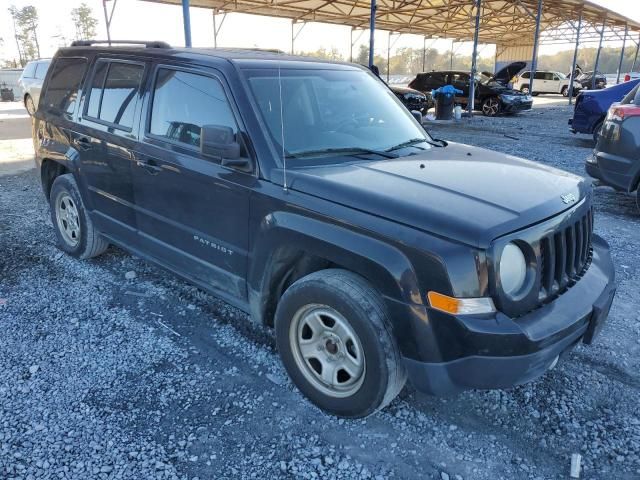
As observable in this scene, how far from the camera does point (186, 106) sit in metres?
3.29

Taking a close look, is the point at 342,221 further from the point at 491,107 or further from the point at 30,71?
the point at 491,107

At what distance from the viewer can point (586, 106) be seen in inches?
440

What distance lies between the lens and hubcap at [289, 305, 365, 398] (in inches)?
101

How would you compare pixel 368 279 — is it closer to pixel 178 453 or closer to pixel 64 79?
pixel 178 453

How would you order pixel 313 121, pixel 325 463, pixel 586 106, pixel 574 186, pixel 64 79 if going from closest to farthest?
pixel 325 463 < pixel 574 186 < pixel 313 121 < pixel 64 79 < pixel 586 106

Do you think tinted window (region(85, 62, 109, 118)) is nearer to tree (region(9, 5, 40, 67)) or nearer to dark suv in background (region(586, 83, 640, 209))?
dark suv in background (region(586, 83, 640, 209))

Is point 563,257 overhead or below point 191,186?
below

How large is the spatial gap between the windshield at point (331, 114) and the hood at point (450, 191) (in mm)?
259

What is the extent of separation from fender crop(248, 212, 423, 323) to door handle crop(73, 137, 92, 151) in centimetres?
214

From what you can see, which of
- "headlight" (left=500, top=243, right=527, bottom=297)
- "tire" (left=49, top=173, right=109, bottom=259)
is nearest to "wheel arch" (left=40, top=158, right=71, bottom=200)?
"tire" (left=49, top=173, right=109, bottom=259)

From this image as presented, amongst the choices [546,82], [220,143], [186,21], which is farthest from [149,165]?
[546,82]

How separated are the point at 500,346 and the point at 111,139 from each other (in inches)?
125

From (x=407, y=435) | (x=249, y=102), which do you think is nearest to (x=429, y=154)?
(x=249, y=102)

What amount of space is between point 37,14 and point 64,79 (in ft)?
250
